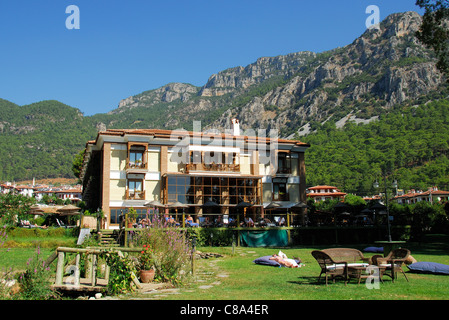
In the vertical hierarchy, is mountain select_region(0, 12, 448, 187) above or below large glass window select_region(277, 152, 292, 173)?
above

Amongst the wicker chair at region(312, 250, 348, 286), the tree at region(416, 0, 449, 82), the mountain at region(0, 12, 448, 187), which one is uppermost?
the mountain at region(0, 12, 448, 187)

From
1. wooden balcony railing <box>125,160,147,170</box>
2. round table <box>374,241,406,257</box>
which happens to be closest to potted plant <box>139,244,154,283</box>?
round table <box>374,241,406,257</box>

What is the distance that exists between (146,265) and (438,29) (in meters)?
19.1

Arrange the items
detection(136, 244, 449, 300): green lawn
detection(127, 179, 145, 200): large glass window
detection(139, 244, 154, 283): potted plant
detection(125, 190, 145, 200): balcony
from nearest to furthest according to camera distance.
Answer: detection(136, 244, 449, 300): green lawn, detection(139, 244, 154, 283): potted plant, detection(125, 190, 145, 200): balcony, detection(127, 179, 145, 200): large glass window

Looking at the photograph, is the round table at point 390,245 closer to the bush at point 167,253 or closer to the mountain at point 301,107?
the bush at point 167,253

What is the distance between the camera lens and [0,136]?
5891 inches

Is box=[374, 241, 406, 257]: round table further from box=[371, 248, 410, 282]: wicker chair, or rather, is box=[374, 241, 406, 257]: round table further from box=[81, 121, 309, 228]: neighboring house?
box=[81, 121, 309, 228]: neighboring house

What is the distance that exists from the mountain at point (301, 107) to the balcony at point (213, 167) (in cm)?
6092

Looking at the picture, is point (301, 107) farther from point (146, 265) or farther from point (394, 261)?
point (146, 265)

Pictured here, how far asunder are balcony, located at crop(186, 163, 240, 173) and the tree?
55.1 ft

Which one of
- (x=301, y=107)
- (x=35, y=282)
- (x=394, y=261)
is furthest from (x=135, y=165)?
(x=301, y=107)

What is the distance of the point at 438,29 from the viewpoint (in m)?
20.7

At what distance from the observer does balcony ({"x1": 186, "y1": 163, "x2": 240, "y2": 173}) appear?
3216 centimetres

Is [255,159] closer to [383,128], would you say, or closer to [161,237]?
[161,237]
